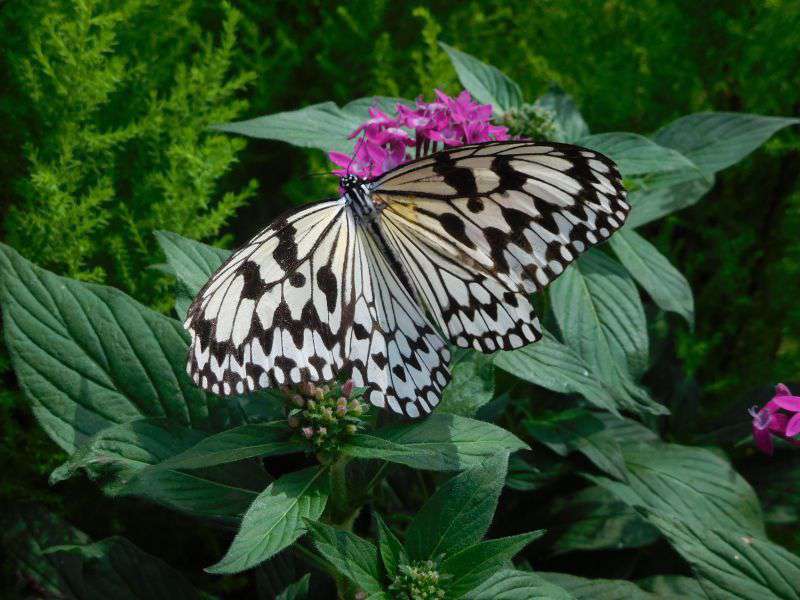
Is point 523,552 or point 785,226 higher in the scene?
point 785,226

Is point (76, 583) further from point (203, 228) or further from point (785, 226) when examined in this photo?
point (785, 226)

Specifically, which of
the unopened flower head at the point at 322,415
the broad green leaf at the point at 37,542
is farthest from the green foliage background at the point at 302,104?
the unopened flower head at the point at 322,415

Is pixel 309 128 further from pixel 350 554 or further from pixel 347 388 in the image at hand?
pixel 350 554

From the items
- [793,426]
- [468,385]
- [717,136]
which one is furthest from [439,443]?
[717,136]

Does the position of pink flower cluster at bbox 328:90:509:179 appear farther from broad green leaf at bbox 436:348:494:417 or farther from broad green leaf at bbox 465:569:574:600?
broad green leaf at bbox 465:569:574:600

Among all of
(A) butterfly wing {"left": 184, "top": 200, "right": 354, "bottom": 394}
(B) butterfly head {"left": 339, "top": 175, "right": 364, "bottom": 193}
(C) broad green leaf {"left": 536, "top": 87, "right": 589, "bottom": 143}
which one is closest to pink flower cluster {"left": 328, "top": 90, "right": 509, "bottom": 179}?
(B) butterfly head {"left": 339, "top": 175, "right": 364, "bottom": 193}

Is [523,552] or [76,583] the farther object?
[523,552]

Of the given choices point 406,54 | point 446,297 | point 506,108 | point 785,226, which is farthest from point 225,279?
point 785,226
